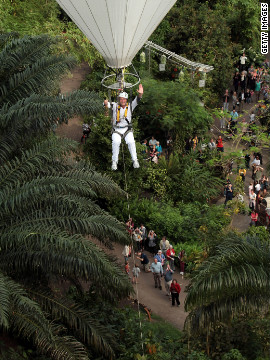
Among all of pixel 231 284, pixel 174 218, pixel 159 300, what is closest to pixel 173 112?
pixel 174 218

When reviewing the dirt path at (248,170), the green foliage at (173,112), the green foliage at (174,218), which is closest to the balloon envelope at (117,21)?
the green foliage at (174,218)

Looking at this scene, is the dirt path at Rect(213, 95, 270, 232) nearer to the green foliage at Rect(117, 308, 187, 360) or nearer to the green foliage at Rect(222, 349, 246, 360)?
the green foliage at Rect(117, 308, 187, 360)

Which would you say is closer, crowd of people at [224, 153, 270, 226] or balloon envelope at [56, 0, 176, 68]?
balloon envelope at [56, 0, 176, 68]

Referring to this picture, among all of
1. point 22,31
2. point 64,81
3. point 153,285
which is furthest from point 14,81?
point 64,81

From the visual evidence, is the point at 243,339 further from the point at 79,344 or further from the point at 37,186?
the point at 37,186

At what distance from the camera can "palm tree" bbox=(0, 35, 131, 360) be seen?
40.1 ft

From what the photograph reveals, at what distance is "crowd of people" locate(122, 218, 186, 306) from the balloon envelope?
427 centimetres

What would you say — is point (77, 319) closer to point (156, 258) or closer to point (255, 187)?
point (156, 258)

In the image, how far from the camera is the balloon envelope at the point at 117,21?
13844 millimetres

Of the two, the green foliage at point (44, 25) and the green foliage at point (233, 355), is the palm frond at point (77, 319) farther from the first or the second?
the green foliage at point (44, 25)

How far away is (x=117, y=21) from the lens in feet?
46.3

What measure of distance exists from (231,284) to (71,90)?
1950 cm

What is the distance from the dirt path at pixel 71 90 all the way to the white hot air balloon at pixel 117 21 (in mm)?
10407

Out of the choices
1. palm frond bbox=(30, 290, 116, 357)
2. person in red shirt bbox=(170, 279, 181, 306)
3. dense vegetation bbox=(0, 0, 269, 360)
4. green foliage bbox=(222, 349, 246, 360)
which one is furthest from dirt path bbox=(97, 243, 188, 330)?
green foliage bbox=(222, 349, 246, 360)
